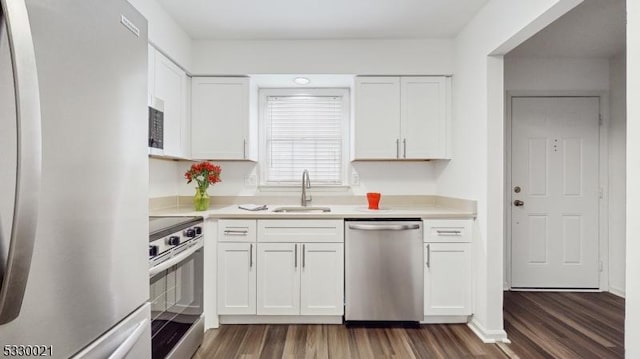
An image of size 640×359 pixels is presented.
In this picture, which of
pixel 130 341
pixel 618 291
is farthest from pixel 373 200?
pixel 618 291

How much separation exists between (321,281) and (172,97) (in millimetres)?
1888

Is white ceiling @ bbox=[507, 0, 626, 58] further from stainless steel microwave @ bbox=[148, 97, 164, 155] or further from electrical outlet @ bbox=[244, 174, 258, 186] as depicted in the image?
stainless steel microwave @ bbox=[148, 97, 164, 155]

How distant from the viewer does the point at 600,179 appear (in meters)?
3.31

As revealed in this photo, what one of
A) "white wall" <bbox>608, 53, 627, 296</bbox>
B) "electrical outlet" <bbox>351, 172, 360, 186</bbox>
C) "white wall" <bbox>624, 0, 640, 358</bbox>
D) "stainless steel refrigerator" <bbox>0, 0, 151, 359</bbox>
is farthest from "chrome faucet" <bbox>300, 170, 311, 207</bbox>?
"white wall" <bbox>608, 53, 627, 296</bbox>

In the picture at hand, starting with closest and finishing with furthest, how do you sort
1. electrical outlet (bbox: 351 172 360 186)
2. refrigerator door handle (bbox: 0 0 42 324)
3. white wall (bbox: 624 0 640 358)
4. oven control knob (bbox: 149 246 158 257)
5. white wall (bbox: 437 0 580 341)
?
refrigerator door handle (bbox: 0 0 42 324) < white wall (bbox: 624 0 640 358) < oven control knob (bbox: 149 246 158 257) < white wall (bbox: 437 0 580 341) < electrical outlet (bbox: 351 172 360 186)

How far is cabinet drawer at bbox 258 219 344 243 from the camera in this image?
99.5 inches

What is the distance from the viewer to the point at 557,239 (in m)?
3.33

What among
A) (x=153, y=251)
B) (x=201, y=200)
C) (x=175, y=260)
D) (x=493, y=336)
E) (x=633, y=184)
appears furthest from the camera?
(x=201, y=200)

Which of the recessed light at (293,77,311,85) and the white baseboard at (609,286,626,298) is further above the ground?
the recessed light at (293,77,311,85)

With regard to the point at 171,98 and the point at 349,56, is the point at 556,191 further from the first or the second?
the point at 171,98

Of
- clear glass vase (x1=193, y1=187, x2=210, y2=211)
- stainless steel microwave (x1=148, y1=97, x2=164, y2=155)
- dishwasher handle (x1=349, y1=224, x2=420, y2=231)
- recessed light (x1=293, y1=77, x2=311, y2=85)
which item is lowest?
dishwasher handle (x1=349, y1=224, x2=420, y2=231)

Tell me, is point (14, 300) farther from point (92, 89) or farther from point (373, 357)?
point (373, 357)

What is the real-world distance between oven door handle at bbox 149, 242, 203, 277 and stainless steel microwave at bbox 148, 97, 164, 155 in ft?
2.33

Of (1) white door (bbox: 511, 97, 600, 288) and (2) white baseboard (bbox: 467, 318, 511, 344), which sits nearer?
(2) white baseboard (bbox: 467, 318, 511, 344)
